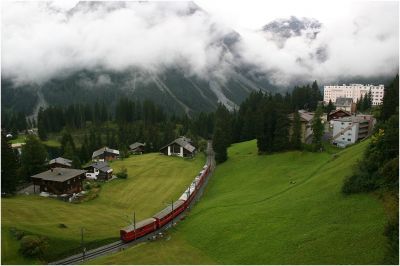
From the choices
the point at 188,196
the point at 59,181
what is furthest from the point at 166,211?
the point at 59,181

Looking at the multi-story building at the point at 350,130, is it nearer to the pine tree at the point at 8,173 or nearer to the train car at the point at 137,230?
the train car at the point at 137,230

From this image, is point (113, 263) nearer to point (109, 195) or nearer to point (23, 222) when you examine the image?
point (23, 222)

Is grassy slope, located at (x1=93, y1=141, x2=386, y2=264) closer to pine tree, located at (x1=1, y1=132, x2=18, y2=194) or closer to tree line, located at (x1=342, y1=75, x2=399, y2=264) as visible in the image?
tree line, located at (x1=342, y1=75, x2=399, y2=264)

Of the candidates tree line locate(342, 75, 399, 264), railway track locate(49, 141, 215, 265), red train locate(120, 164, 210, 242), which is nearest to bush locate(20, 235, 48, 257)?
railway track locate(49, 141, 215, 265)

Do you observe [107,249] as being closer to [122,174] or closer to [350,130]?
[122,174]

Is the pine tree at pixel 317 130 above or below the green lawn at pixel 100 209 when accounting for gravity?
above

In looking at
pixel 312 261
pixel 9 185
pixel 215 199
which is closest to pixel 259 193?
pixel 215 199

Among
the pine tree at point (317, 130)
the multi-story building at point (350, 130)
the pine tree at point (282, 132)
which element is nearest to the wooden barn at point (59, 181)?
the pine tree at point (282, 132)
